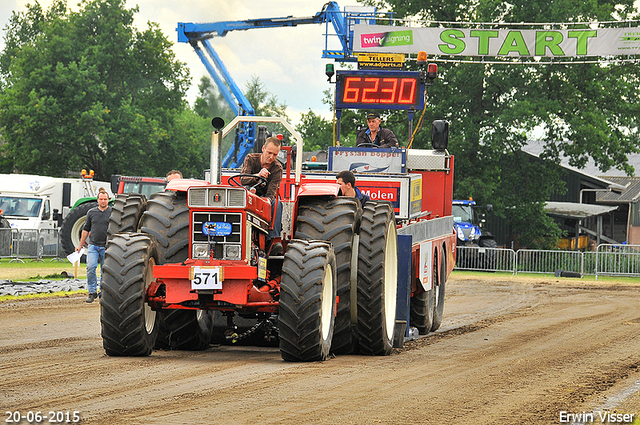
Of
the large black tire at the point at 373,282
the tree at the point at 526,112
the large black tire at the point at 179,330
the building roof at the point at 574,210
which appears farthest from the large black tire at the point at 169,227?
the building roof at the point at 574,210

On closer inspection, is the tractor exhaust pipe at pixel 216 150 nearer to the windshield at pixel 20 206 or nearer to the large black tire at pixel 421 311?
the large black tire at pixel 421 311

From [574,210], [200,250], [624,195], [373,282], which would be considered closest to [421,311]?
[373,282]

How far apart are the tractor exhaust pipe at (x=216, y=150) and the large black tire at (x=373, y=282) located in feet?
5.84

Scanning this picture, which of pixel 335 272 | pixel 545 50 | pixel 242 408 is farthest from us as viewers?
pixel 545 50

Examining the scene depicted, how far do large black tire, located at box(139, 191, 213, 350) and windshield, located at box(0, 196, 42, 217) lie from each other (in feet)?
75.7

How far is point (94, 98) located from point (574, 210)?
25192 mm

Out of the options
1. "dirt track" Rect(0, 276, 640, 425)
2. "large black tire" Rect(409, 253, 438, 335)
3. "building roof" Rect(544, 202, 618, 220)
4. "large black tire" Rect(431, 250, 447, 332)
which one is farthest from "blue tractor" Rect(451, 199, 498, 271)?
"large black tire" Rect(409, 253, 438, 335)

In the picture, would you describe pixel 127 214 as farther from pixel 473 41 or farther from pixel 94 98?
pixel 94 98

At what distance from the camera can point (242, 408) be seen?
605 centimetres

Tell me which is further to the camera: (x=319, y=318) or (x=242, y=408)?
(x=319, y=318)

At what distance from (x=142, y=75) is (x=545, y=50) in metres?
26.2

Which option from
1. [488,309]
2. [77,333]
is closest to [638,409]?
[77,333]

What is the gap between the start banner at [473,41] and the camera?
31.0 m

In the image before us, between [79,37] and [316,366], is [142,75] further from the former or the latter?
[316,366]
